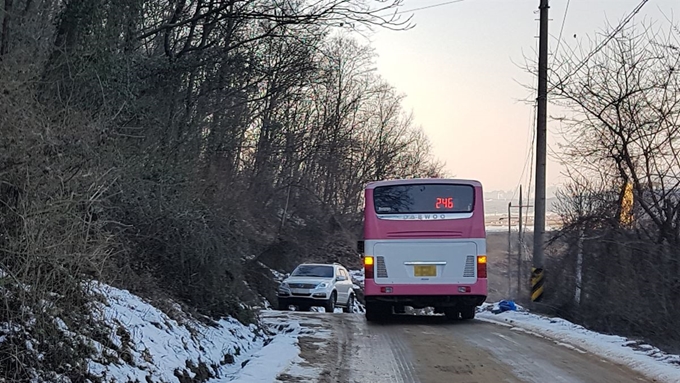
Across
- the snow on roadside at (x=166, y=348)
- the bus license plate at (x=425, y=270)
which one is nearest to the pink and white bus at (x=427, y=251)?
the bus license plate at (x=425, y=270)

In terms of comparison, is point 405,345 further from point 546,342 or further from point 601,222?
point 601,222

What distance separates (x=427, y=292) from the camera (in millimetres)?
15445

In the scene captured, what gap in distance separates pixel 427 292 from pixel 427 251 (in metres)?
0.88

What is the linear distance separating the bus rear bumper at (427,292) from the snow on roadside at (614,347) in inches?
38.8

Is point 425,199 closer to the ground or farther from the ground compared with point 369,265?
farther from the ground

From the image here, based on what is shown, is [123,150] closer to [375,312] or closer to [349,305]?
[375,312]

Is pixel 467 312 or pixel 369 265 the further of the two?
pixel 467 312

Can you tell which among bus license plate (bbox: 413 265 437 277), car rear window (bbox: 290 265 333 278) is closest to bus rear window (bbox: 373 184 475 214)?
bus license plate (bbox: 413 265 437 277)

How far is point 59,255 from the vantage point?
612cm

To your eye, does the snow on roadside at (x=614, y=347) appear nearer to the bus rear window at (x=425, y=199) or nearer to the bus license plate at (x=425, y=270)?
the bus license plate at (x=425, y=270)

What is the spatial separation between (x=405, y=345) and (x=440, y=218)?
4513 mm

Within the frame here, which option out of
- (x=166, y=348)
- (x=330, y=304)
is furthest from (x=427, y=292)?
(x=330, y=304)

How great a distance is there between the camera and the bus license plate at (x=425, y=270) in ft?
50.7

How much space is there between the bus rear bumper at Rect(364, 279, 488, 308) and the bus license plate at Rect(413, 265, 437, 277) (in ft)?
0.77
